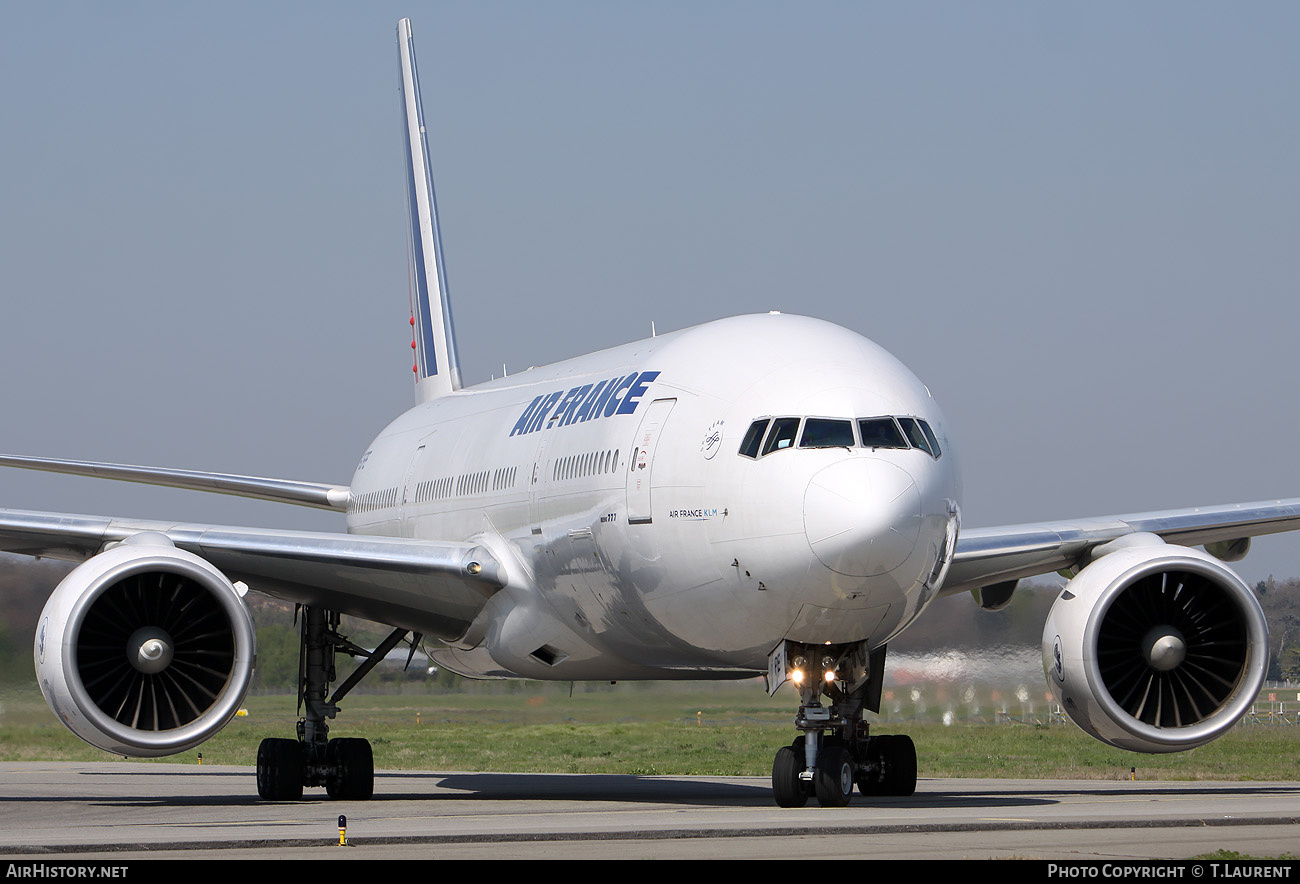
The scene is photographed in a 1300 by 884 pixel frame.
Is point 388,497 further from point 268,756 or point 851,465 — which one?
point 851,465

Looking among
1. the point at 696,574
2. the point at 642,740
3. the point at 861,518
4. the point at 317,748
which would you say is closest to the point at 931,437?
the point at 861,518

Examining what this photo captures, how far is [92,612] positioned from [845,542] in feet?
22.1

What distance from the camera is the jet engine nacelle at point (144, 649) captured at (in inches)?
600

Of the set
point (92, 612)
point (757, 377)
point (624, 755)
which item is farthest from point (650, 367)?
point (624, 755)

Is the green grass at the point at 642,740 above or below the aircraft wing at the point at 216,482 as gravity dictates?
below

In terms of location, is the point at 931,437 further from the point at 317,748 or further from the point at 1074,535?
the point at 317,748

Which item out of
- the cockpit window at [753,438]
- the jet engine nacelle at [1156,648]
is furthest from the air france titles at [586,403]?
the jet engine nacelle at [1156,648]

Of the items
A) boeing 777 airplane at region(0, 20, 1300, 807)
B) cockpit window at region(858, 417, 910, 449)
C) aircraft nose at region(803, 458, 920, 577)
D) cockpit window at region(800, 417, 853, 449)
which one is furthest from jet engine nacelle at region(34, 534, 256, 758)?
cockpit window at region(858, 417, 910, 449)

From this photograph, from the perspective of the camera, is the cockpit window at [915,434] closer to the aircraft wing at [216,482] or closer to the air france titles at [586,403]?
the air france titles at [586,403]

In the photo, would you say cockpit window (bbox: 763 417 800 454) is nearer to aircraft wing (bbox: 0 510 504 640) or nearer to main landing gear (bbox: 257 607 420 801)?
aircraft wing (bbox: 0 510 504 640)

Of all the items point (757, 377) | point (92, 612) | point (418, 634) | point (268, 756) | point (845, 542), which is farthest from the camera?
point (418, 634)

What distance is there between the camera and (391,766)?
27.9 m

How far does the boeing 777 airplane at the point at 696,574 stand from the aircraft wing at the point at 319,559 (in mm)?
36

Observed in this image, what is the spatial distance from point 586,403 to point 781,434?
3.72m
